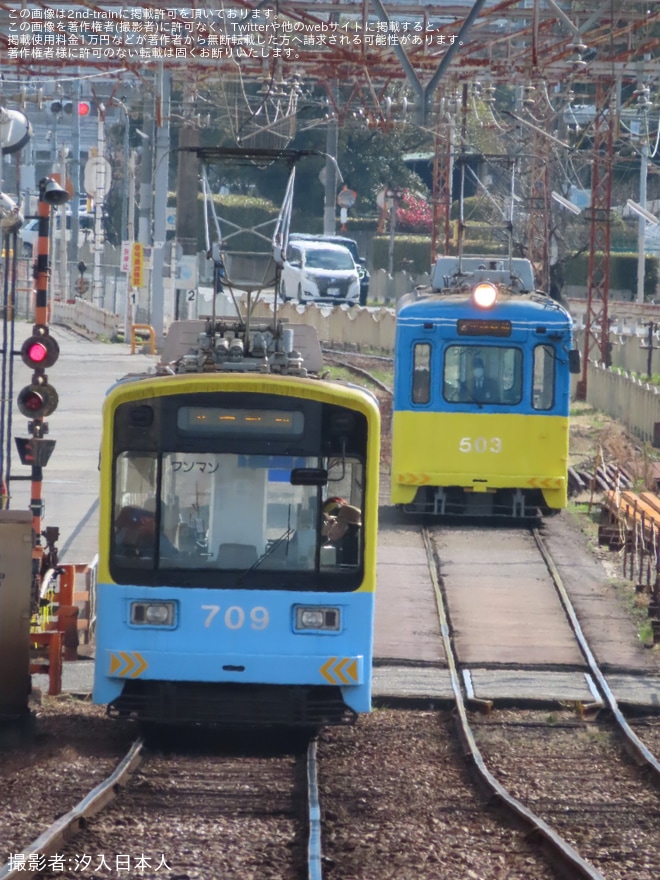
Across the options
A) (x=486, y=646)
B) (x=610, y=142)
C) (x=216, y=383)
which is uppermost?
(x=610, y=142)

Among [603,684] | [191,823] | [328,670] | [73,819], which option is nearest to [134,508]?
[328,670]

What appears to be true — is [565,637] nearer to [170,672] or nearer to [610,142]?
[170,672]

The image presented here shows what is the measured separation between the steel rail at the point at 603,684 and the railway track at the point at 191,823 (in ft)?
6.27

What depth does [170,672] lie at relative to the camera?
7.81 m

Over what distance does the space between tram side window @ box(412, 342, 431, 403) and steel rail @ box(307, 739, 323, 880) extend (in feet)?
27.8

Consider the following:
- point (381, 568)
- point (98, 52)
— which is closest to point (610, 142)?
point (98, 52)

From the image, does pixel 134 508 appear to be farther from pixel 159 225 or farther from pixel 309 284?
pixel 309 284

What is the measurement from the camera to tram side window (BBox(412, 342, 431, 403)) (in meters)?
16.1

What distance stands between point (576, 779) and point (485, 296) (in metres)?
8.79

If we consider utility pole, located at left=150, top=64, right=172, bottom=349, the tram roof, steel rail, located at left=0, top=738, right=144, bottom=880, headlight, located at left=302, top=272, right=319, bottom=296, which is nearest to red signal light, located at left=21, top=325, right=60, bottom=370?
steel rail, located at left=0, top=738, right=144, bottom=880

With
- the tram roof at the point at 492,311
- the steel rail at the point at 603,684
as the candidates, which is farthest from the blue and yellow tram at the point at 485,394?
the steel rail at the point at 603,684

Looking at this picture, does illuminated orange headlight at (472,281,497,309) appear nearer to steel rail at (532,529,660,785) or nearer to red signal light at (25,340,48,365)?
steel rail at (532,529,660,785)

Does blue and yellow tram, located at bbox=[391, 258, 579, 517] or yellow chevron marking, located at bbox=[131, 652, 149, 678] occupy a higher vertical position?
blue and yellow tram, located at bbox=[391, 258, 579, 517]

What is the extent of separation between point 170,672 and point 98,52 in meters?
21.3
